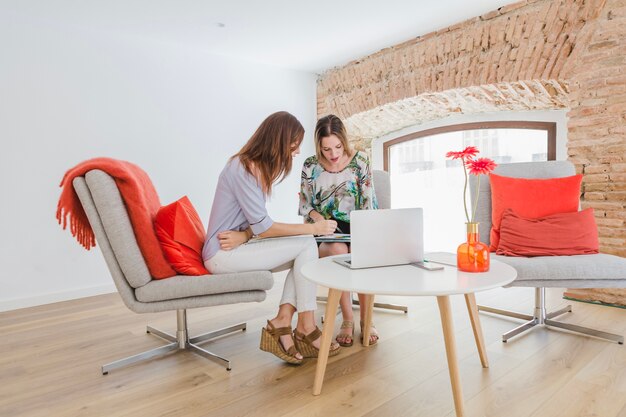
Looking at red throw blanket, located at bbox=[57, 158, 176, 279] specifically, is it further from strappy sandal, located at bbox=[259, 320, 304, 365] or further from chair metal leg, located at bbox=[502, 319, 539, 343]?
chair metal leg, located at bbox=[502, 319, 539, 343]

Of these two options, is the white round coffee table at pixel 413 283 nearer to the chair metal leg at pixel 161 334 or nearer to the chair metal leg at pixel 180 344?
the chair metal leg at pixel 180 344

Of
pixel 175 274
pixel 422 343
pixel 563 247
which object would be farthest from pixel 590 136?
pixel 175 274

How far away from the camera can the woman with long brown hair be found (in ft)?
6.46

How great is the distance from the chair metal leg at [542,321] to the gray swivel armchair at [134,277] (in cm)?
137

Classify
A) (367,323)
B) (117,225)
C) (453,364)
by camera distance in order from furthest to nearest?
(367,323) → (117,225) → (453,364)

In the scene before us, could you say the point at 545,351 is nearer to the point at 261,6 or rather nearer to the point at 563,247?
the point at 563,247

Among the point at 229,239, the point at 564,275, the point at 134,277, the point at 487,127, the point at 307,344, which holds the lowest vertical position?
the point at 307,344

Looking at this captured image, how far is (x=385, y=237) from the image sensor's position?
1.67m

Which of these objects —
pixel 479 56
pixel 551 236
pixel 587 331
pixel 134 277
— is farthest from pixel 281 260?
pixel 479 56

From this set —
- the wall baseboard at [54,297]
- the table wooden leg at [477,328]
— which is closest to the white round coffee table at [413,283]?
the table wooden leg at [477,328]

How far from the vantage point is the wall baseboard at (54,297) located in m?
3.27

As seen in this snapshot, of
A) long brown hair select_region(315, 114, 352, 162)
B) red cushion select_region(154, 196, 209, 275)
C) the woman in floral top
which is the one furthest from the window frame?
red cushion select_region(154, 196, 209, 275)

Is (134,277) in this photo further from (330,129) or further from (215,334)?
(330,129)

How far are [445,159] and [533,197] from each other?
2.26 meters
